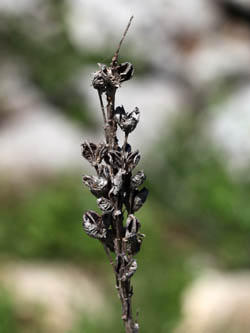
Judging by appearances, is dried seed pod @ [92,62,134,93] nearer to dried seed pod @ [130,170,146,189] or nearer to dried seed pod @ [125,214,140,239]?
dried seed pod @ [130,170,146,189]

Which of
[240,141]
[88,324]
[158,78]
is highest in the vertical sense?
[158,78]

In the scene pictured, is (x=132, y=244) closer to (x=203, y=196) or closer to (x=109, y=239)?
(x=109, y=239)

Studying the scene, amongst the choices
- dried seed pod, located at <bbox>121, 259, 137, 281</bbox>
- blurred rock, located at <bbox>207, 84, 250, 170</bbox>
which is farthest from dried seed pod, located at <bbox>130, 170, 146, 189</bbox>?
blurred rock, located at <bbox>207, 84, 250, 170</bbox>

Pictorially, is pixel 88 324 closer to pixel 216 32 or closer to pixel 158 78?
pixel 158 78

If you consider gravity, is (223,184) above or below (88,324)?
above

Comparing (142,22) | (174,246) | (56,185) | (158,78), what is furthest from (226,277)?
(142,22)

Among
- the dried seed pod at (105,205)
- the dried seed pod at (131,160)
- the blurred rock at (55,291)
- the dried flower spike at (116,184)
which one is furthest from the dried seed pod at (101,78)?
the blurred rock at (55,291)
